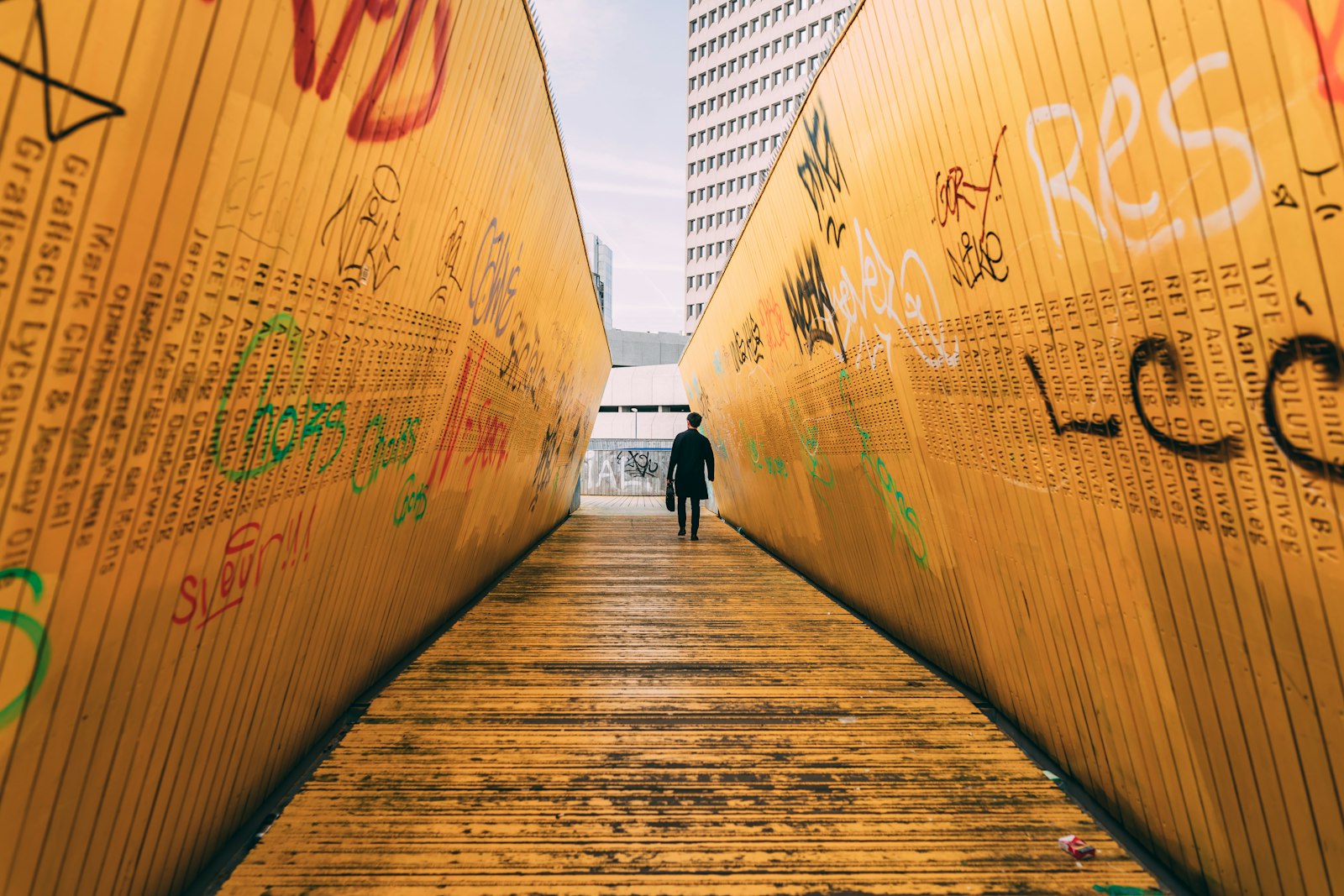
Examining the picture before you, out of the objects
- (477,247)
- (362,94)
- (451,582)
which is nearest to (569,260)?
(477,247)

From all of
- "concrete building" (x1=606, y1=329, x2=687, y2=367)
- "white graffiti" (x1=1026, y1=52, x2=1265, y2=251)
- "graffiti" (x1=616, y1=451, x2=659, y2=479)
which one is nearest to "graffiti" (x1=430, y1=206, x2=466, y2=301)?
"white graffiti" (x1=1026, y1=52, x2=1265, y2=251)

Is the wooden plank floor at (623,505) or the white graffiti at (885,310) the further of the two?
the wooden plank floor at (623,505)

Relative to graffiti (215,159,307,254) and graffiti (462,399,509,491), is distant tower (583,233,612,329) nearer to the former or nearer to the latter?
graffiti (462,399,509,491)

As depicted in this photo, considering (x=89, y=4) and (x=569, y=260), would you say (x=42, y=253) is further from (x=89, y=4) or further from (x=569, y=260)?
(x=569, y=260)

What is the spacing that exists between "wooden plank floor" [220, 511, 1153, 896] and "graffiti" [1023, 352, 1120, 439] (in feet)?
5.16

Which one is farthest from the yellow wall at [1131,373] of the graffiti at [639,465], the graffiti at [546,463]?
the graffiti at [639,465]

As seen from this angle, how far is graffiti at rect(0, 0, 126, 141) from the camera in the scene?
44.6 inches

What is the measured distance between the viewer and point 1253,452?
1.70m

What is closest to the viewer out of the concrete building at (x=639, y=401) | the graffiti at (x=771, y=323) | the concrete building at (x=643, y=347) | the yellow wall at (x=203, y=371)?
the yellow wall at (x=203, y=371)

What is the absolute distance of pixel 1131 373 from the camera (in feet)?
6.74

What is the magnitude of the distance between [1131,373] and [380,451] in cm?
325

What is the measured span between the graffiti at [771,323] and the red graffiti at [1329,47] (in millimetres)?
4607

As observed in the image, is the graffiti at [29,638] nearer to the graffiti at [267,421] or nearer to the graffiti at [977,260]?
the graffiti at [267,421]

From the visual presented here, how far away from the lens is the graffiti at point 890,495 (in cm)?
408
